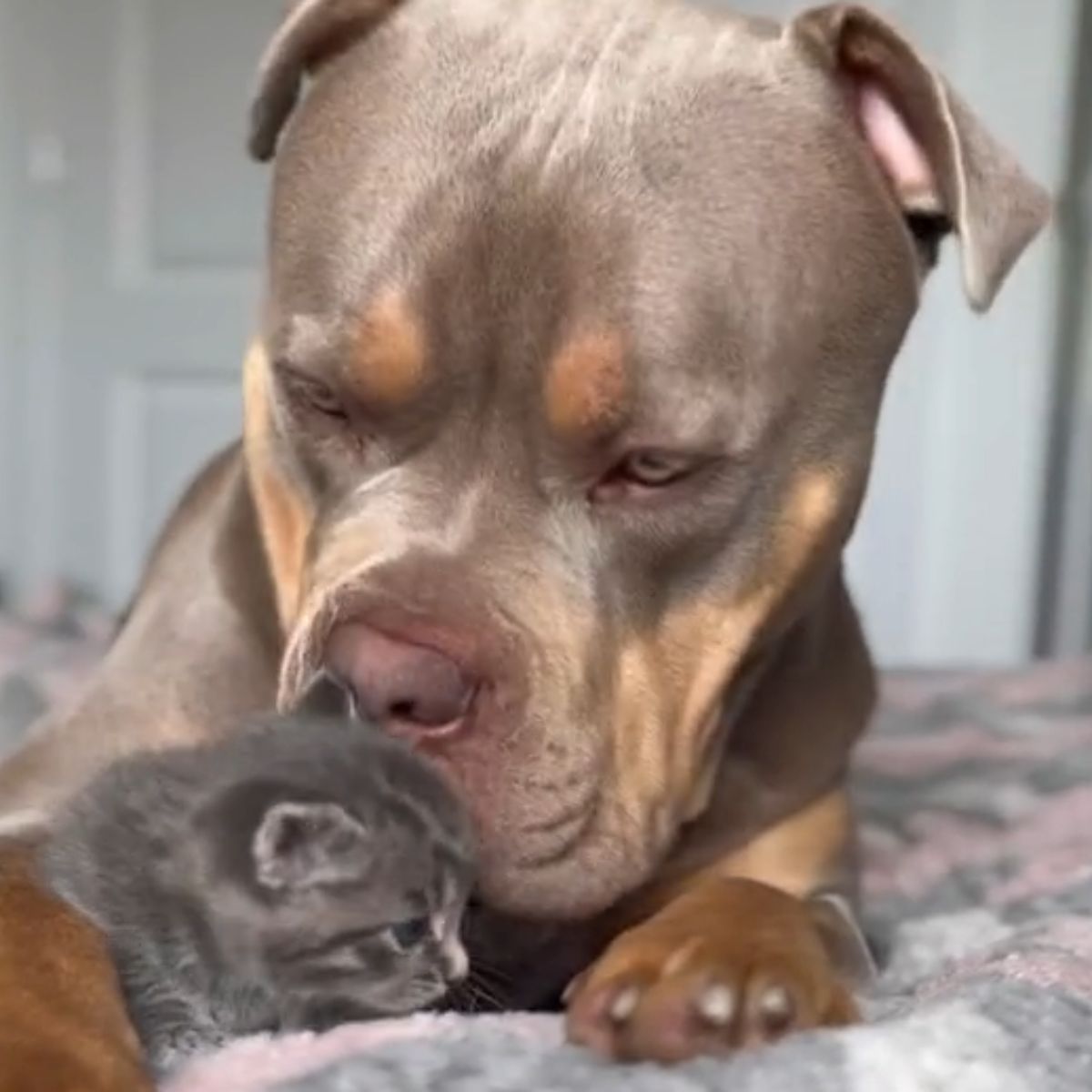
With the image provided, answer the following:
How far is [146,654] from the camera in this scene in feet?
6.09

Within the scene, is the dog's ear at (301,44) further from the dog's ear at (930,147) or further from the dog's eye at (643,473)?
the dog's eye at (643,473)

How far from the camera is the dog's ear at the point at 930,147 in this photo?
1651 millimetres

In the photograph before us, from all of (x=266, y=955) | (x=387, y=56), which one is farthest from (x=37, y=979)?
(x=387, y=56)

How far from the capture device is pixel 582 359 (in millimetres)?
1492

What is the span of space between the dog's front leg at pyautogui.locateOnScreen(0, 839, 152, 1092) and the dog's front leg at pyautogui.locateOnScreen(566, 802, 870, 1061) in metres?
0.29

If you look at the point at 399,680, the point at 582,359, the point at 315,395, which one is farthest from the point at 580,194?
the point at 399,680

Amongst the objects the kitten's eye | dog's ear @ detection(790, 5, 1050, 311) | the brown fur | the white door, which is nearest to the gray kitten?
the kitten's eye

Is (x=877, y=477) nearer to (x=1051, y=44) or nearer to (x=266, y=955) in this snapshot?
(x=1051, y=44)

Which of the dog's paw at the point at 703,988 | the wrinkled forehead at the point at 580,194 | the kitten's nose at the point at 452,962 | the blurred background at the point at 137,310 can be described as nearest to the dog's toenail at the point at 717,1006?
the dog's paw at the point at 703,988

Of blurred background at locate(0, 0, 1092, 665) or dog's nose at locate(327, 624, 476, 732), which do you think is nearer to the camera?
dog's nose at locate(327, 624, 476, 732)

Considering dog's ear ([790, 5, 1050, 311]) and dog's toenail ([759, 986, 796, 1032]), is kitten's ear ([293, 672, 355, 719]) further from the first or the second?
dog's ear ([790, 5, 1050, 311])

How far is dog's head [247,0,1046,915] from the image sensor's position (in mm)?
1464

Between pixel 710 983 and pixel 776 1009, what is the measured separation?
0.04 metres

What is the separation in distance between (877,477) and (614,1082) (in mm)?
2498
